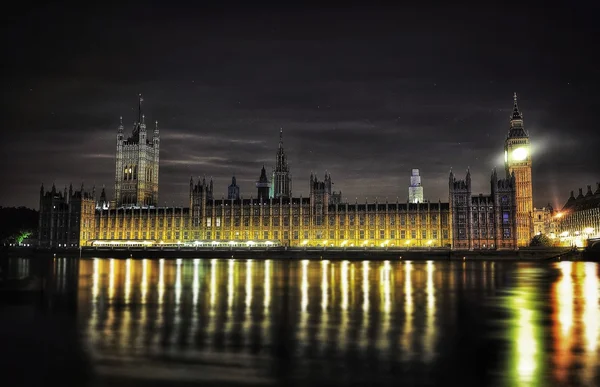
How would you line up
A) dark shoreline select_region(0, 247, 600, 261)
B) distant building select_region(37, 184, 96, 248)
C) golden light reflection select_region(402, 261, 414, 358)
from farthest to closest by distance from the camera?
distant building select_region(37, 184, 96, 248) → dark shoreline select_region(0, 247, 600, 261) → golden light reflection select_region(402, 261, 414, 358)

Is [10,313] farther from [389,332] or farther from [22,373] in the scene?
[389,332]

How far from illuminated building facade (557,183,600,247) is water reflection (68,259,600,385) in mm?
110671

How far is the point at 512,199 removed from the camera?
9838 centimetres

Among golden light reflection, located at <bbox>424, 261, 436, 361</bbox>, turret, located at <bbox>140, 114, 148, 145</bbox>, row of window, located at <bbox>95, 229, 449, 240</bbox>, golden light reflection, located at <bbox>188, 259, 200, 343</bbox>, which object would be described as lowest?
golden light reflection, located at <bbox>424, 261, 436, 361</bbox>

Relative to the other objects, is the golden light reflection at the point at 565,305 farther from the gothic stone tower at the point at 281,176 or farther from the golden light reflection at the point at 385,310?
the gothic stone tower at the point at 281,176

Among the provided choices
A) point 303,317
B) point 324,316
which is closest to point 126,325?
point 303,317

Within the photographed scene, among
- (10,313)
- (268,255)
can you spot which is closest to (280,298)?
(10,313)

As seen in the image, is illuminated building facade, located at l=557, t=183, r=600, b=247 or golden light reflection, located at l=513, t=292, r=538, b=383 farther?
illuminated building facade, located at l=557, t=183, r=600, b=247

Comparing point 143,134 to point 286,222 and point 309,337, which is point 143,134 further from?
point 309,337

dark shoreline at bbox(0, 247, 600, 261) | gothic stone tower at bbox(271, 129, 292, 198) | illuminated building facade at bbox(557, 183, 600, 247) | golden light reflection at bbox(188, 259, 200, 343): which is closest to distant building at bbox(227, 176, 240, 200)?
gothic stone tower at bbox(271, 129, 292, 198)

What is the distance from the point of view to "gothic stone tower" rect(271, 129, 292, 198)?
15943 cm

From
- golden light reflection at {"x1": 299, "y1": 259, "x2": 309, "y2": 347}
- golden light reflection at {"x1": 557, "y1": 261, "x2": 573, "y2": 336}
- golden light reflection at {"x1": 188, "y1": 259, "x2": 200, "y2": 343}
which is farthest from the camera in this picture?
golden light reflection at {"x1": 557, "y1": 261, "x2": 573, "y2": 336}

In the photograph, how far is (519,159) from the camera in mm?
136875

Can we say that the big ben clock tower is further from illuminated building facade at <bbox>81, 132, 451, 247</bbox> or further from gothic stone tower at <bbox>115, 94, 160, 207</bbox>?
gothic stone tower at <bbox>115, 94, 160, 207</bbox>
